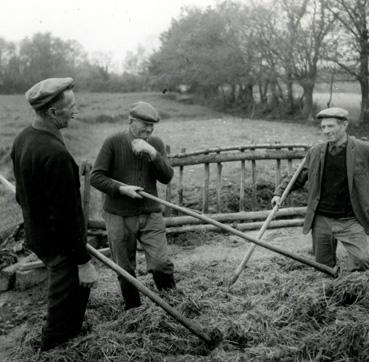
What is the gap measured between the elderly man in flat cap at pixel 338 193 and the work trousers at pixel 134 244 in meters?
1.45

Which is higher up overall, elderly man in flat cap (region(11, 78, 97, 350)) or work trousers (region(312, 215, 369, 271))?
elderly man in flat cap (region(11, 78, 97, 350))

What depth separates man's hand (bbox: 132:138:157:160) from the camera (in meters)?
4.32

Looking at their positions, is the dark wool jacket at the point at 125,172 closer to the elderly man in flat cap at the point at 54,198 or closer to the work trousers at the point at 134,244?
the work trousers at the point at 134,244

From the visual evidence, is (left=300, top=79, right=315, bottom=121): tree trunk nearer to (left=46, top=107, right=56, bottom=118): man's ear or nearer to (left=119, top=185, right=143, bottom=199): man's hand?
(left=119, top=185, right=143, bottom=199): man's hand

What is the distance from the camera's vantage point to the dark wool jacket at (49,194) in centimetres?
311

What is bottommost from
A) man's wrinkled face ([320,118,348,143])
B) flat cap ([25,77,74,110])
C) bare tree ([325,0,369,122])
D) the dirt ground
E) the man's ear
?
the dirt ground

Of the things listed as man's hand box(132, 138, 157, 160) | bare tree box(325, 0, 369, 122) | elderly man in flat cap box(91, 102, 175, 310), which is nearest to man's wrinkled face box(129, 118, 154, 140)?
elderly man in flat cap box(91, 102, 175, 310)

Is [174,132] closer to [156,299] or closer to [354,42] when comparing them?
[354,42]

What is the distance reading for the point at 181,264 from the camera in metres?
6.27

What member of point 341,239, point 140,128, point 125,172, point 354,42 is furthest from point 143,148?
point 354,42

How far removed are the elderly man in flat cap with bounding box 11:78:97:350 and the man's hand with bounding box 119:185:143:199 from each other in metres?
0.95

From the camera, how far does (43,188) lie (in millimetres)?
3180

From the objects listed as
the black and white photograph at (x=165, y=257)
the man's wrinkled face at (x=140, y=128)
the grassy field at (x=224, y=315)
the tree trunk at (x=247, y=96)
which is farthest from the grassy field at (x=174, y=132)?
the man's wrinkled face at (x=140, y=128)

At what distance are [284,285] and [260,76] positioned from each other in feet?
85.5
